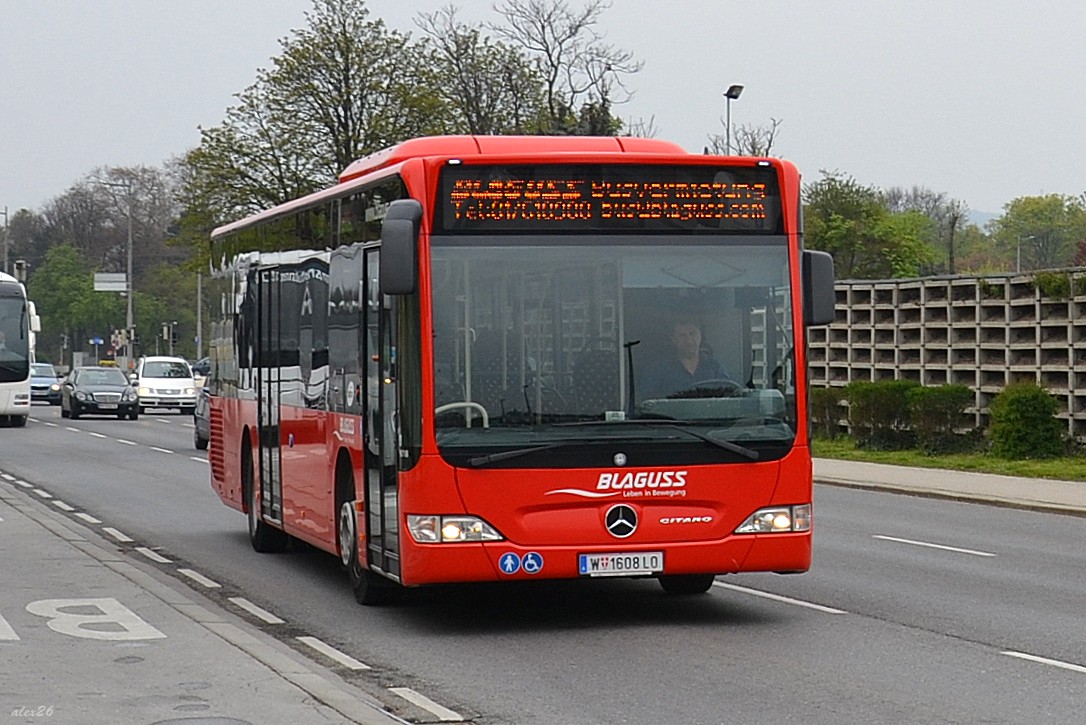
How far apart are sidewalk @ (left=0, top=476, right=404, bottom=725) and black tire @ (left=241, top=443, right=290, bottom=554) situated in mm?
2068

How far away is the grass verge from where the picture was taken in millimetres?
25438

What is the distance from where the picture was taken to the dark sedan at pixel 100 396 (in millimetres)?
52844

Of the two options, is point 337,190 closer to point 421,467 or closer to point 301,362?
point 301,362

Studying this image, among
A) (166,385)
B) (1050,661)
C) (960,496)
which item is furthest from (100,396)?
(1050,661)

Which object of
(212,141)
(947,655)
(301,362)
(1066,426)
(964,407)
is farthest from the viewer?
(212,141)

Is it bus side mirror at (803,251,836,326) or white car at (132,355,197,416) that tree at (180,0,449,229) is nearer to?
white car at (132,355,197,416)

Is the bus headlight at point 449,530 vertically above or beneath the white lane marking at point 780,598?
above

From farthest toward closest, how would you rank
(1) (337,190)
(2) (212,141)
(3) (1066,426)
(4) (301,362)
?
(2) (212,141) → (3) (1066,426) → (4) (301,362) → (1) (337,190)

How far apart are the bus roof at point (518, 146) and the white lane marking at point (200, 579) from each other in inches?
138

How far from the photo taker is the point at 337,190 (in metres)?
13.0

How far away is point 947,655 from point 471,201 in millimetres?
3687

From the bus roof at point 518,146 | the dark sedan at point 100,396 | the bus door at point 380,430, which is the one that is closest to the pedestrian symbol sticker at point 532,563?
the bus door at point 380,430

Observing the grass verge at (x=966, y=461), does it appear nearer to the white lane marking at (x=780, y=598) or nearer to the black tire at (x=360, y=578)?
the white lane marking at (x=780, y=598)

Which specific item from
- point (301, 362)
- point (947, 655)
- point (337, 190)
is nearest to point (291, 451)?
point (301, 362)
